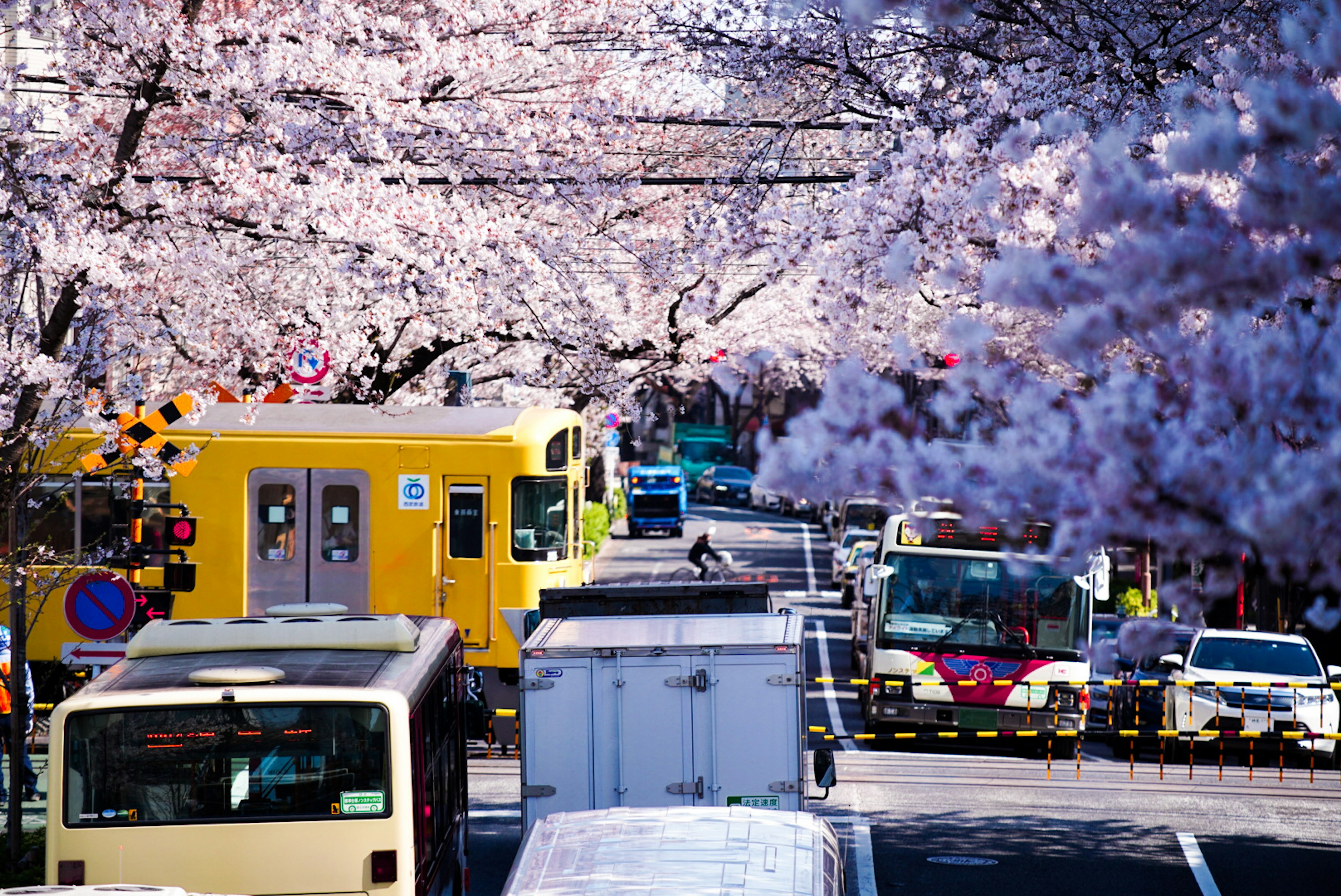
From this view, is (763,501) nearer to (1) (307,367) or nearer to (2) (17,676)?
(1) (307,367)

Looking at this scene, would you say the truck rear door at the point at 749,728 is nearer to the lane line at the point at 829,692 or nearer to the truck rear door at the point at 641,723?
the truck rear door at the point at 641,723

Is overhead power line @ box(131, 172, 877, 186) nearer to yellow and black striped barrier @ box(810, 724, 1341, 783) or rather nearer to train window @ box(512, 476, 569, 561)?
train window @ box(512, 476, 569, 561)

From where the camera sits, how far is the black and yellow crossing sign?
13.0 meters

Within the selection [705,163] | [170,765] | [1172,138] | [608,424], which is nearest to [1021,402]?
[1172,138]

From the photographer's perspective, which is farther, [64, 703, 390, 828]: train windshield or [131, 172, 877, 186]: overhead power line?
[131, 172, 877, 186]: overhead power line

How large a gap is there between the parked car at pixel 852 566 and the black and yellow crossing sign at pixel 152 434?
695 inches

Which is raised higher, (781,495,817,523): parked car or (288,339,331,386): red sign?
(288,339,331,386): red sign

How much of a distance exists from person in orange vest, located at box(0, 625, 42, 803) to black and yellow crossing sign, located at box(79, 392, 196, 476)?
1758 millimetres

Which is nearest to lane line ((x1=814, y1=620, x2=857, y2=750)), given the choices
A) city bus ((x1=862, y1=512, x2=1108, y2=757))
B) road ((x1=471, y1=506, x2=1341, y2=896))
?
road ((x1=471, y1=506, x2=1341, y2=896))

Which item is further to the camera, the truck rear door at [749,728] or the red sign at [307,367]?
the red sign at [307,367]

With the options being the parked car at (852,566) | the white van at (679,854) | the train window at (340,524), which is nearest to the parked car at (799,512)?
the parked car at (852,566)

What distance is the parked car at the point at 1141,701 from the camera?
19375 millimetres

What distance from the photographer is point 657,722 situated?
384 inches

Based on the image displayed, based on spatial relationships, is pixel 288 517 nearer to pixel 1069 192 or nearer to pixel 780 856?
pixel 1069 192
